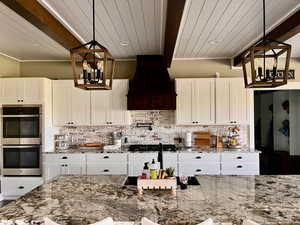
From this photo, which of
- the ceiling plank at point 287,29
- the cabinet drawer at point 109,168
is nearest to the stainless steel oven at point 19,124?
the cabinet drawer at point 109,168

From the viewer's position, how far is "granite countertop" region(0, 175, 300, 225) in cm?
186

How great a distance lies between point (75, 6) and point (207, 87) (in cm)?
316

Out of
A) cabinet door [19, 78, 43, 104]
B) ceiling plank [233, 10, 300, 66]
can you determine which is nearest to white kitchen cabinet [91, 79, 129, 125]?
cabinet door [19, 78, 43, 104]

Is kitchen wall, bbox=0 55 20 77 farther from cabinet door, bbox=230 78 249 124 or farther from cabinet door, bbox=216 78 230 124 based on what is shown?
cabinet door, bbox=230 78 249 124

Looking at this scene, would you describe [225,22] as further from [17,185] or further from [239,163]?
[17,185]

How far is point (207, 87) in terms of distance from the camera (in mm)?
5383

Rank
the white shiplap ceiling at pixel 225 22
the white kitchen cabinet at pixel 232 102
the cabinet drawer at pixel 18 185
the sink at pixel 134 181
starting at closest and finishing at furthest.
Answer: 1. the sink at pixel 134 181
2. the white shiplap ceiling at pixel 225 22
3. the cabinet drawer at pixel 18 185
4. the white kitchen cabinet at pixel 232 102

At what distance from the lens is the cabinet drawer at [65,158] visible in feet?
16.7

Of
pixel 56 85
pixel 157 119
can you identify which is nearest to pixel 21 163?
pixel 56 85

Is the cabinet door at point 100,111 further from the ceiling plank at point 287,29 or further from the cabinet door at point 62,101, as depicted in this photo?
the ceiling plank at point 287,29

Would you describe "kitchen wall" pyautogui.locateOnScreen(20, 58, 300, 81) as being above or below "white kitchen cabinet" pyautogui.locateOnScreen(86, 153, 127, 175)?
above

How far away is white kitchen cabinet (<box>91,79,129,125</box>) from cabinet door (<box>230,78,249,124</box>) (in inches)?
81.4

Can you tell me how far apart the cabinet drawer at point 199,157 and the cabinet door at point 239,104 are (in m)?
0.87

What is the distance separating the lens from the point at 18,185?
5098mm
